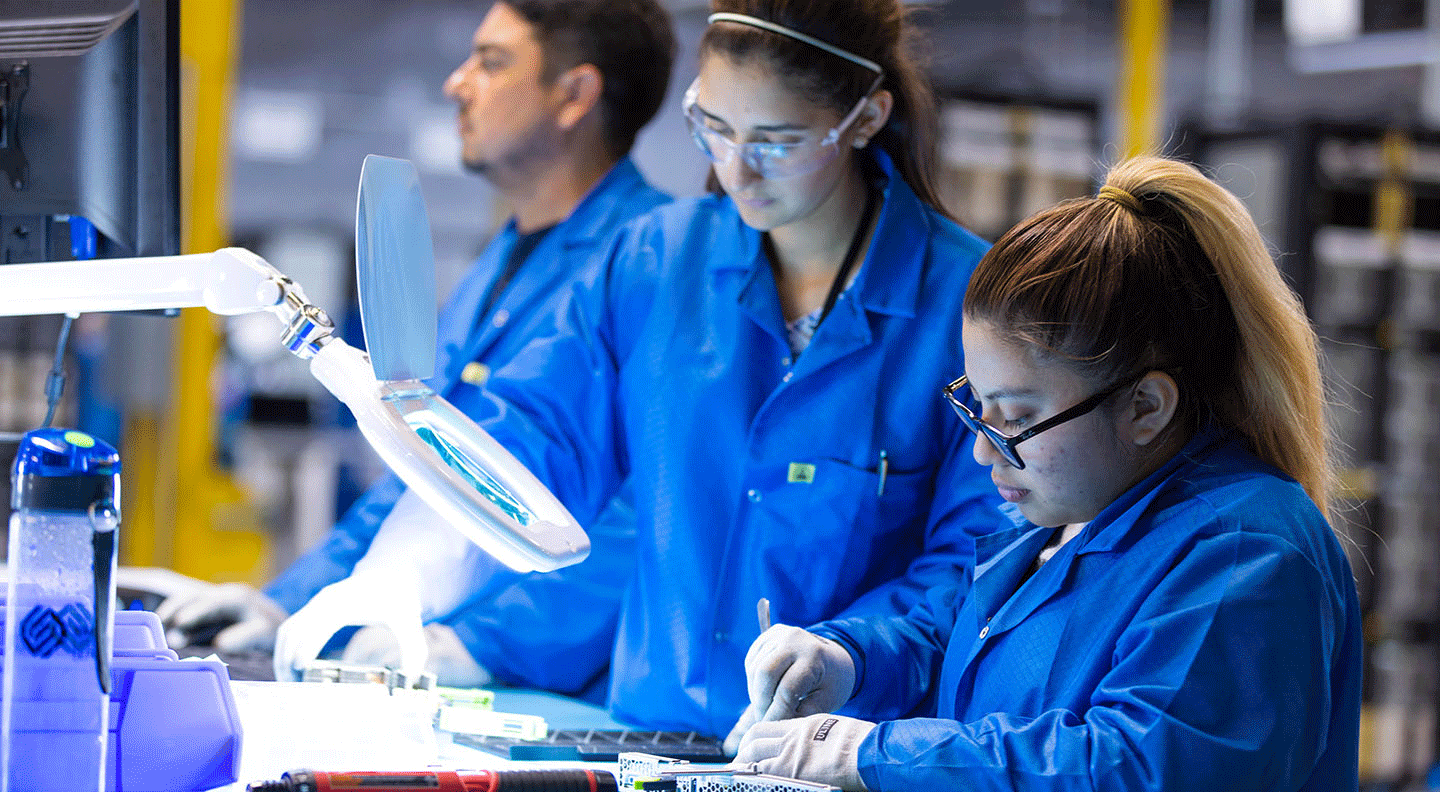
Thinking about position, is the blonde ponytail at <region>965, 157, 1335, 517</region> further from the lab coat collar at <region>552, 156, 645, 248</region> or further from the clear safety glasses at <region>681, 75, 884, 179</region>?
the lab coat collar at <region>552, 156, 645, 248</region>

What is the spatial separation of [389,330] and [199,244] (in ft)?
14.1

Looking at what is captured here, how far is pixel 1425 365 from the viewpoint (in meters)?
5.46

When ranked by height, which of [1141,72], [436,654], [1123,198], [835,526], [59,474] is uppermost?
[1141,72]

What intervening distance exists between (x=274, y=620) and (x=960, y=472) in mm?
1172

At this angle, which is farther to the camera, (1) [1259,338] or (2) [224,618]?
(2) [224,618]

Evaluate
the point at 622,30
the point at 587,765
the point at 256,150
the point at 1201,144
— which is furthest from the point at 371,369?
the point at 256,150

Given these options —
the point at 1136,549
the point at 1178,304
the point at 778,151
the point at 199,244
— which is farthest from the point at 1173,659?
the point at 199,244

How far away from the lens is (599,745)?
173 centimetres

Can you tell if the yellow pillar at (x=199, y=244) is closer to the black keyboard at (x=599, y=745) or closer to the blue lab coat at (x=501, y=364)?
the blue lab coat at (x=501, y=364)

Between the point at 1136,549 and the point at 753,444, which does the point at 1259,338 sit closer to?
the point at 1136,549

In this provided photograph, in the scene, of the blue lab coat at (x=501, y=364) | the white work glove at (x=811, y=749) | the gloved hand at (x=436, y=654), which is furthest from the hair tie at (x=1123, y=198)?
the gloved hand at (x=436, y=654)

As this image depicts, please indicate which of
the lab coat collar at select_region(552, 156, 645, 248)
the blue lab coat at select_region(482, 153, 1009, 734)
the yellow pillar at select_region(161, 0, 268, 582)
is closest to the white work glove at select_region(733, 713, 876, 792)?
the blue lab coat at select_region(482, 153, 1009, 734)

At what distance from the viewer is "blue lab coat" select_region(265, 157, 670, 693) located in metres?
2.47

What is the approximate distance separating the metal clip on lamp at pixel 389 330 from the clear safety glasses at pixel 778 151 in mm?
675
